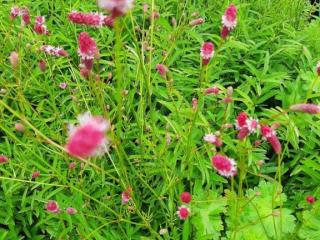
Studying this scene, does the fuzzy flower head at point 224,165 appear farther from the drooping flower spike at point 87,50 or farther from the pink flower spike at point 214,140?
the drooping flower spike at point 87,50

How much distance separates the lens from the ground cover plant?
150 cm

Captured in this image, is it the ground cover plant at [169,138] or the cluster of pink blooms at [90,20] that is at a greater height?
the cluster of pink blooms at [90,20]

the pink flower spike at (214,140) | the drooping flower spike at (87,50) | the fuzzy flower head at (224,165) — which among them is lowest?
the pink flower spike at (214,140)

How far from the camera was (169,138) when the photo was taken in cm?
162

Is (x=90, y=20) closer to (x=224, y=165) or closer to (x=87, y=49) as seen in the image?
(x=87, y=49)

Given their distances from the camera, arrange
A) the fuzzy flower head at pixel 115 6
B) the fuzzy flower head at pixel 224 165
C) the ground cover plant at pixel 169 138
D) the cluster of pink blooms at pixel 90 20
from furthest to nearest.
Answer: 1. the ground cover plant at pixel 169 138
2. the cluster of pink blooms at pixel 90 20
3. the fuzzy flower head at pixel 224 165
4. the fuzzy flower head at pixel 115 6

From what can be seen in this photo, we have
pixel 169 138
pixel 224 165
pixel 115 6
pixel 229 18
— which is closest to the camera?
pixel 115 6

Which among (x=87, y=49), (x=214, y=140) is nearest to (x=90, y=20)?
(x=87, y=49)

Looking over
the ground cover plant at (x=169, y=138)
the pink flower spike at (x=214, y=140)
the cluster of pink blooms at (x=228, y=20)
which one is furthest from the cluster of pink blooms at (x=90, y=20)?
the pink flower spike at (x=214, y=140)

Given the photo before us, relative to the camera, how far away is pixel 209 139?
4.44 ft

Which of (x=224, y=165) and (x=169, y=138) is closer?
(x=224, y=165)

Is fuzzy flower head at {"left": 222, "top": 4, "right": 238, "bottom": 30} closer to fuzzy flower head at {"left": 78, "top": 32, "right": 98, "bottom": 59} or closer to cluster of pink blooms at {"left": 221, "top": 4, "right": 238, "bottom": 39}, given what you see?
cluster of pink blooms at {"left": 221, "top": 4, "right": 238, "bottom": 39}

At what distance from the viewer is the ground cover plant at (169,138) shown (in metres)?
1.50

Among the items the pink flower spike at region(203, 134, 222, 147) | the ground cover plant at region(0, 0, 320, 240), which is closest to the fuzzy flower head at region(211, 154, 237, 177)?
the ground cover plant at region(0, 0, 320, 240)
